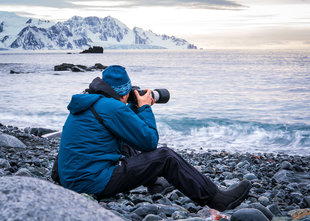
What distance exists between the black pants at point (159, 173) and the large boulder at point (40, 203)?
4.85ft

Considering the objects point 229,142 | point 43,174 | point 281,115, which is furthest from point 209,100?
point 43,174

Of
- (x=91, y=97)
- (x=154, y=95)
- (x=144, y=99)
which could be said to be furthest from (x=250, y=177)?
(x=91, y=97)

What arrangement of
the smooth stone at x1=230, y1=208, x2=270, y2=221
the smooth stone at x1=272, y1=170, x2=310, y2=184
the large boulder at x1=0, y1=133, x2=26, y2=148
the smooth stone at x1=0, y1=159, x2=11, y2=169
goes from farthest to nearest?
the large boulder at x1=0, y1=133, x2=26, y2=148 < the smooth stone at x1=272, y1=170, x2=310, y2=184 < the smooth stone at x1=0, y1=159, x2=11, y2=169 < the smooth stone at x1=230, y1=208, x2=270, y2=221

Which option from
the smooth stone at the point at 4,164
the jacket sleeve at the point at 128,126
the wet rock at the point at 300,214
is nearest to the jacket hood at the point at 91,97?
the jacket sleeve at the point at 128,126

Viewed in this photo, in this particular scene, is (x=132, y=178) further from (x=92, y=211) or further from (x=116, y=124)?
(x=92, y=211)

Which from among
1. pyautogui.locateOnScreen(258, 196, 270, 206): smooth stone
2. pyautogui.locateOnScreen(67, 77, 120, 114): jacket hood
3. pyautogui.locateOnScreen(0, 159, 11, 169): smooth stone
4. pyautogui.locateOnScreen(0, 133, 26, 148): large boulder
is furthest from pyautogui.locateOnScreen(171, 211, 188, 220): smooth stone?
pyautogui.locateOnScreen(0, 133, 26, 148): large boulder

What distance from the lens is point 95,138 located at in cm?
341

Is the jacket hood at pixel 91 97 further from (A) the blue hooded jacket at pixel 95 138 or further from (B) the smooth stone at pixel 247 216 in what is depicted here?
(B) the smooth stone at pixel 247 216

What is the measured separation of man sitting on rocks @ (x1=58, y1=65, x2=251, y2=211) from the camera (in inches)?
132

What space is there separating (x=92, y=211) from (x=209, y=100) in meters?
19.2

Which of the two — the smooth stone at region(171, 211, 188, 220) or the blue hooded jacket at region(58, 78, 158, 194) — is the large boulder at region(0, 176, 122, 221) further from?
the smooth stone at region(171, 211, 188, 220)

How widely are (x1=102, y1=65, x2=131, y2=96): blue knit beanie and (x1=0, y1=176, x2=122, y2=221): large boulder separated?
1.54 m

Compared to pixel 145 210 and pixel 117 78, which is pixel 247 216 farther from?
pixel 117 78

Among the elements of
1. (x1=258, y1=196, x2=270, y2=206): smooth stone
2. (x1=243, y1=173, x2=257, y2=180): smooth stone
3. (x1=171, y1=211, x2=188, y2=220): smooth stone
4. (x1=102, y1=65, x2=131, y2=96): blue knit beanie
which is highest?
(x1=102, y1=65, x2=131, y2=96): blue knit beanie
